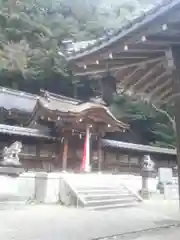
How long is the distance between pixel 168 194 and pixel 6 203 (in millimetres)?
8020

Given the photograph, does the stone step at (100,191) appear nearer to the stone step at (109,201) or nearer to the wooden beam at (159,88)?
the stone step at (109,201)

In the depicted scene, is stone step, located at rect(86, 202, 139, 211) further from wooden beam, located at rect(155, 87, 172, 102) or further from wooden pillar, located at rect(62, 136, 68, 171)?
wooden beam, located at rect(155, 87, 172, 102)

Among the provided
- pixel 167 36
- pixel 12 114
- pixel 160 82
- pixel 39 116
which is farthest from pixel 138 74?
pixel 12 114

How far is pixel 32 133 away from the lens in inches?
671

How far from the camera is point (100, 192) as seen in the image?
13281 mm

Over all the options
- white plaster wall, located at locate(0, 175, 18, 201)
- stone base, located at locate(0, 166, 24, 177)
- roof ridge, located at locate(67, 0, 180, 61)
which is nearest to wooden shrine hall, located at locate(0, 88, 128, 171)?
stone base, located at locate(0, 166, 24, 177)

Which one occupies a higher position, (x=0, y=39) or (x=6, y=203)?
(x=0, y=39)

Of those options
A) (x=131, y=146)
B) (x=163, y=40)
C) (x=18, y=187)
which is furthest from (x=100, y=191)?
(x=163, y=40)

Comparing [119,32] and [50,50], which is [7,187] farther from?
[50,50]

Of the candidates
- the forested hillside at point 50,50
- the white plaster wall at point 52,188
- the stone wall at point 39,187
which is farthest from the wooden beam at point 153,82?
the forested hillside at point 50,50

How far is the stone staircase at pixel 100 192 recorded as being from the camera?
11.9 metres

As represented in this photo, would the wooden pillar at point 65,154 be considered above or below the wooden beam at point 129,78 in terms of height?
below

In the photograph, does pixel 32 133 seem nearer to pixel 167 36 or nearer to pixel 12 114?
pixel 12 114

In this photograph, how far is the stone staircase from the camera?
11.9m
